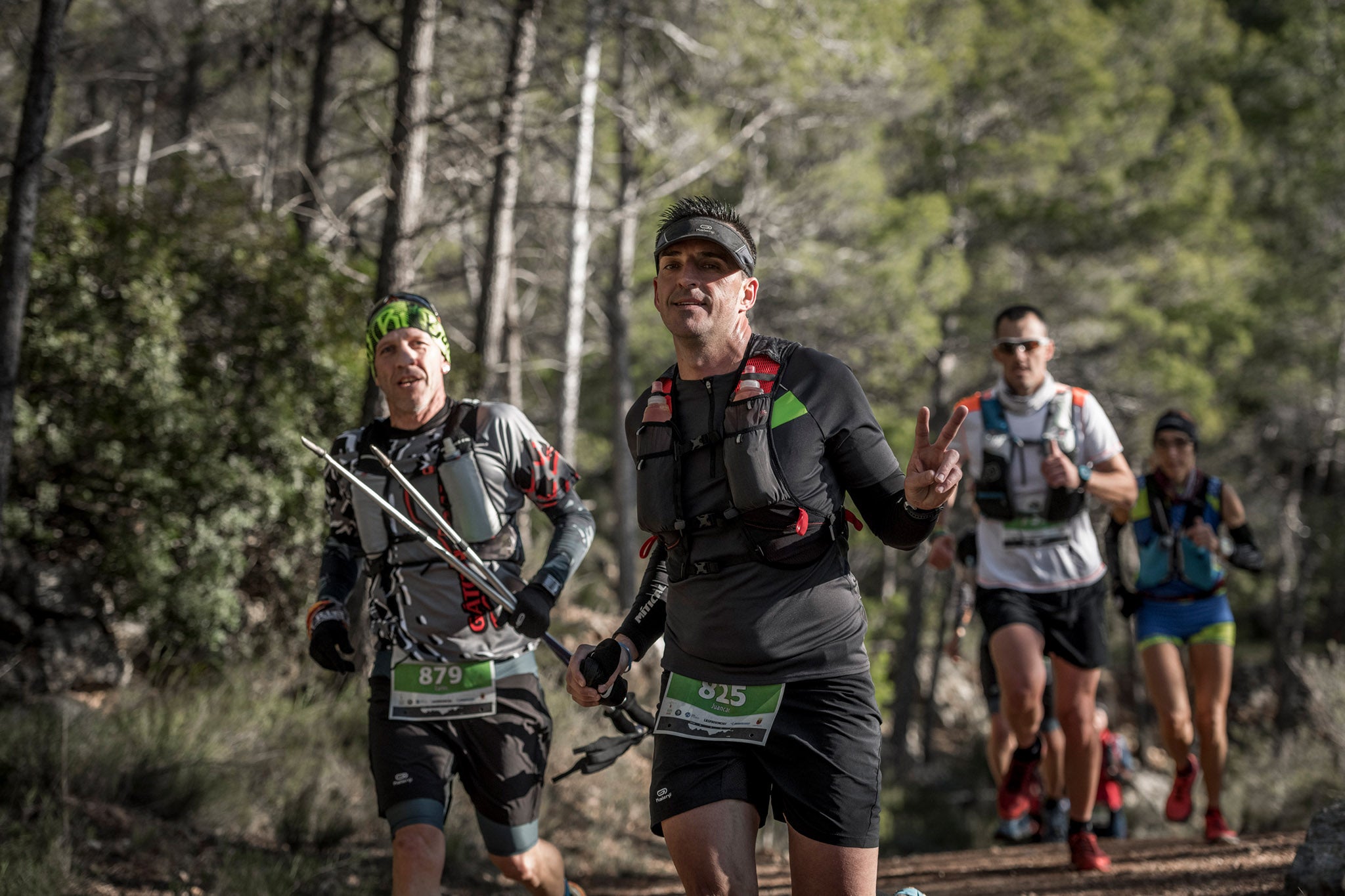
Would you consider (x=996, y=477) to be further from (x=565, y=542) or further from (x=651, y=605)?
(x=651, y=605)

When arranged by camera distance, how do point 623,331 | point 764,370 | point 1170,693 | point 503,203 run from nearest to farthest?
point 764,370, point 1170,693, point 503,203, point 623,331

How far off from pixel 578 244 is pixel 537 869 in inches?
450

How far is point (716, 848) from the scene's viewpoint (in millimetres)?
2885

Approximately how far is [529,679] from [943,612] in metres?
20.9

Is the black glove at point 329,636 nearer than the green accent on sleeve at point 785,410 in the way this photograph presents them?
No

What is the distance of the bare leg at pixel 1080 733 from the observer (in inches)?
217

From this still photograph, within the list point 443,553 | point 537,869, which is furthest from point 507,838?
point 443,553

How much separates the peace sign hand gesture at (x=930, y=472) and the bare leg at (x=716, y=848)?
91 centimetres

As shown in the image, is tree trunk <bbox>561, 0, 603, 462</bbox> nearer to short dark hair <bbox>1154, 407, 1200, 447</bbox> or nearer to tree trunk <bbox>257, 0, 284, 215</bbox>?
tree trunk <bbox>257, 0, 284, 215</bbox>

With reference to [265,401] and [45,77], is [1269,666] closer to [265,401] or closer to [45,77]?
[265,401]

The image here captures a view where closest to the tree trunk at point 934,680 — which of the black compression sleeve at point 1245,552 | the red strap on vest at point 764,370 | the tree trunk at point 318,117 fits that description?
the tree trunk at point 318,117

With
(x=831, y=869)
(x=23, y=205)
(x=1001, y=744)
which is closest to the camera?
(x=831, y=869)

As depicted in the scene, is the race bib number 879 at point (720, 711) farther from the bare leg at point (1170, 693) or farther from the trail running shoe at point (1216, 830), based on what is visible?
the trail running shoe at point (1216, 830)

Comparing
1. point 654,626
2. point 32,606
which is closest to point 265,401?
point 32,606
